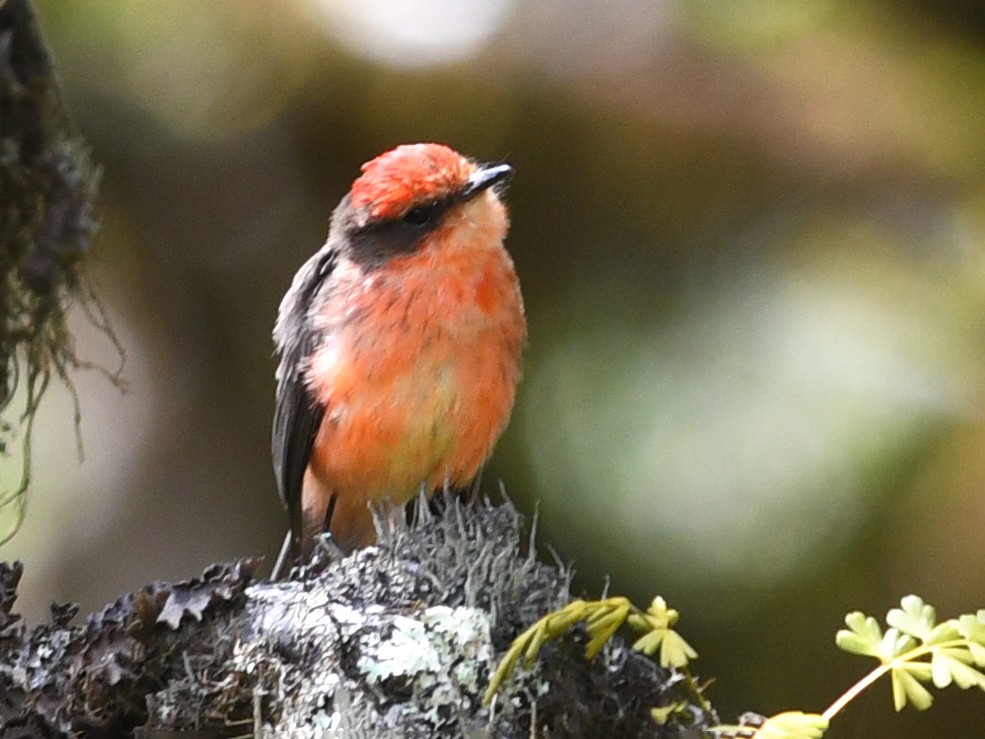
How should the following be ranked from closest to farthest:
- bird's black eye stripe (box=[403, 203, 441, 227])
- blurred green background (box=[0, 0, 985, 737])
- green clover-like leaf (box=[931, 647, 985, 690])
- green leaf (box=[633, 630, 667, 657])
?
green clover-like leaf (box=[931, 647, 985, 690]) → green leaf (box=[633, 630, 667, 657]) → bird's black eye stripe (box=[403, 203, 441, 227]) → blurred green background (box=[0, 0, 985, 737])

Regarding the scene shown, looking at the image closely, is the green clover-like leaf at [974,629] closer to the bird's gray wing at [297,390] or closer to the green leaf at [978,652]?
the green leaf at [978,652]

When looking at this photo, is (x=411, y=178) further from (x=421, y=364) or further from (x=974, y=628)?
(x=974, y=628)

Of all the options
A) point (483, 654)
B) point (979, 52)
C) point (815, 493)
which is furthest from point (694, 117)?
point (483, 654)

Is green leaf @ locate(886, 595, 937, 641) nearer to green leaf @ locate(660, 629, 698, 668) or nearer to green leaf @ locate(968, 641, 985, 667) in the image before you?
green leaf @ locate(968, 641, 985, 667)

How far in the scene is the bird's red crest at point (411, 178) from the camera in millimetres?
2768

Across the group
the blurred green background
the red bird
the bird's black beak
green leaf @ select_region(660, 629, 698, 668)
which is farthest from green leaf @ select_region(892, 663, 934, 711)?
the blurred green background

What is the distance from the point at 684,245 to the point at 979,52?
1080 mm

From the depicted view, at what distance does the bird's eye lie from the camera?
2811mm

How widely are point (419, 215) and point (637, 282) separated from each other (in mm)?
1315

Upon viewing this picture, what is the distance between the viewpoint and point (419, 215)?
2820mm

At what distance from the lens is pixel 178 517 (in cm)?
410

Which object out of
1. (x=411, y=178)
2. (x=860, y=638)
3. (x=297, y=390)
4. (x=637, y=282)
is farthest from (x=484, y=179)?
(x=860, y=638)

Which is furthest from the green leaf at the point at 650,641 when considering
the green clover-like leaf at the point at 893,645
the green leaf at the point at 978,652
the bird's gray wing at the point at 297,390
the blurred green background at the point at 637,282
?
the blurred green background at the point at 637,282

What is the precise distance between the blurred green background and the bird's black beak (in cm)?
106
